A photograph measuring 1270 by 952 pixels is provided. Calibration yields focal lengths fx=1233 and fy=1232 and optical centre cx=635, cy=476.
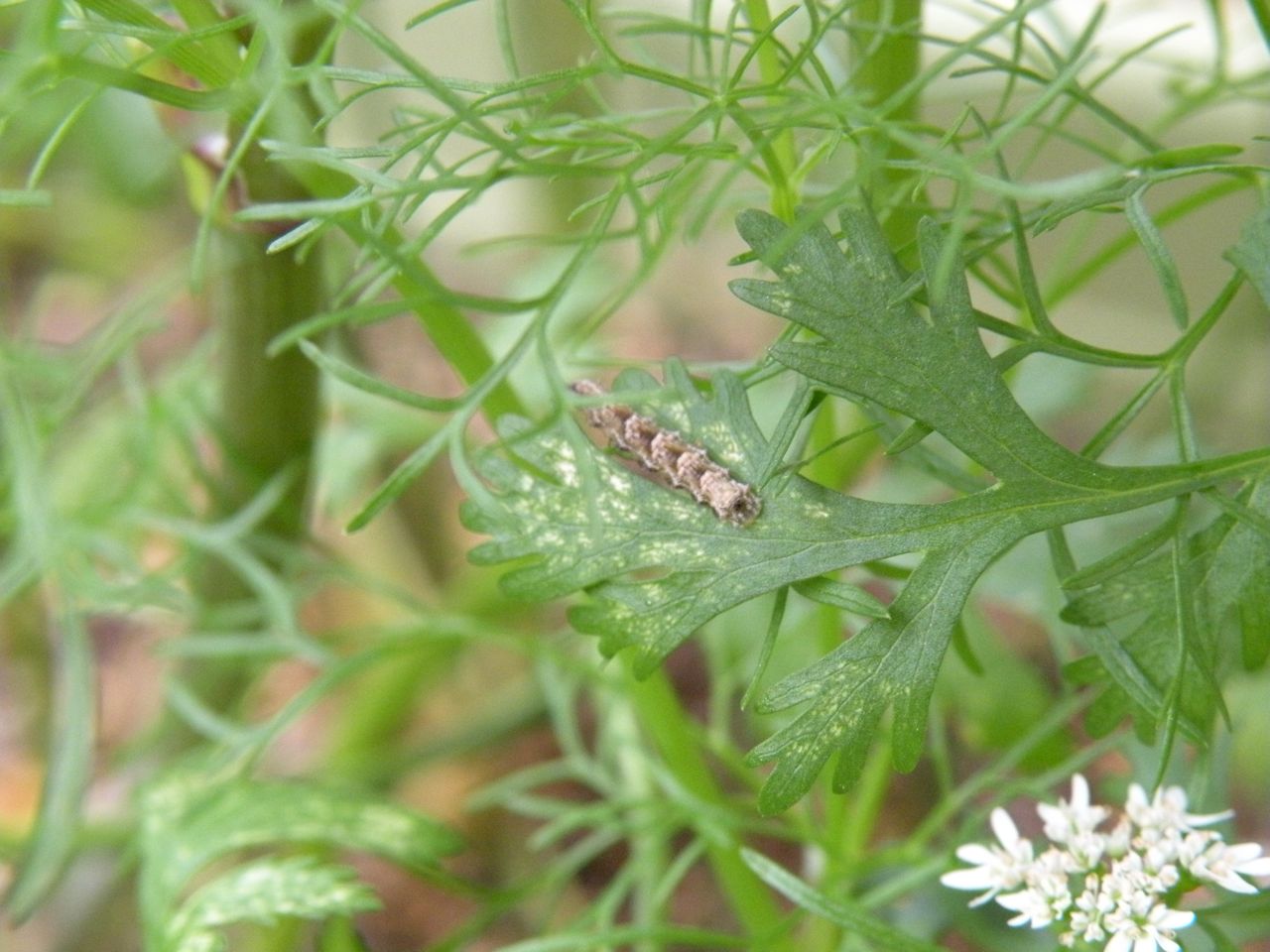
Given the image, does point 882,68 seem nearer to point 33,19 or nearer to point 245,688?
point 33,19

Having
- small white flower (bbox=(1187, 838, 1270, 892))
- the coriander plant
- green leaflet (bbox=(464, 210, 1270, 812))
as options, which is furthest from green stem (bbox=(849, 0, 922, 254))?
small white flower (bbox=(1187, 838, 1270, 892))

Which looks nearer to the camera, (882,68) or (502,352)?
(882,68)

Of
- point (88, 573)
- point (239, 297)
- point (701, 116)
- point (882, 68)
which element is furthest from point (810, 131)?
point (88, 573)

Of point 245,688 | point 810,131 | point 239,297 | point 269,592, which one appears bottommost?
point 245,688

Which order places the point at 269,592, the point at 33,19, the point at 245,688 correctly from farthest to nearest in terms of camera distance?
the point at 245,688
the point at 269,592
the point at 33,19

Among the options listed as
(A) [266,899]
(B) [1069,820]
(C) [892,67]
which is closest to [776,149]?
(C) [892,67]

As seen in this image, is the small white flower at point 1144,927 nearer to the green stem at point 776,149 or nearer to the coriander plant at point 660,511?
the coriander plant at point 660,511

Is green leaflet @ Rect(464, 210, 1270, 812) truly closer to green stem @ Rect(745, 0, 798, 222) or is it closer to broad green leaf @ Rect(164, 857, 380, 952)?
green stem @ Rect(745, 0, 798, 222)

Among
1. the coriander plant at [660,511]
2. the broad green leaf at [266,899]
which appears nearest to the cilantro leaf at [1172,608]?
the coriander plant at [660,511]
